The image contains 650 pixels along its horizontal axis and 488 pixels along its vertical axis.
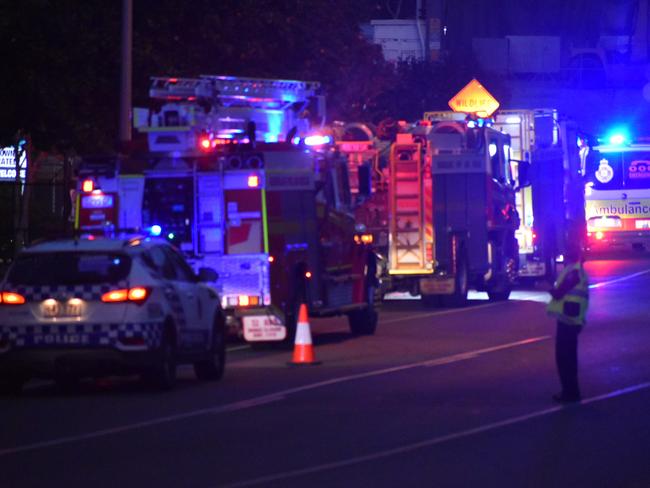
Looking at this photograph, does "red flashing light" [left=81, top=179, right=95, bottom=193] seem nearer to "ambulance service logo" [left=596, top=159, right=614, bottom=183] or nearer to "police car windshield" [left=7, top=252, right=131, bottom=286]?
"police car windshield" [left=7, top=252, right=131, bottom=286]

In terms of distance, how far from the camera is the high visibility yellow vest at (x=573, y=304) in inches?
589

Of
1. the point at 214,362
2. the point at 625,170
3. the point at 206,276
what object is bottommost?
the point at 214,362

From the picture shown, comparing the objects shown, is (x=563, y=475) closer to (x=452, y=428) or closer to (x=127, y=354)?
(x=452, y=428)

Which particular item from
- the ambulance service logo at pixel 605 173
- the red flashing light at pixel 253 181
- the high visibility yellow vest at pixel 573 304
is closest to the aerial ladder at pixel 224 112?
the red flashing light at pixel 253 181

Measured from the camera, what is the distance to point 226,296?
20062 millimetres

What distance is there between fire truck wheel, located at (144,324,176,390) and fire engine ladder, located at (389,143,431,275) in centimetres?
1205

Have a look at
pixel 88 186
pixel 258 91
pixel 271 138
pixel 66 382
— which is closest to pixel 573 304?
pixel 66 382

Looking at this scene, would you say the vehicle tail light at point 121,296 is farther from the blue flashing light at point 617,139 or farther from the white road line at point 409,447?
the blue flashing light at point 617,139

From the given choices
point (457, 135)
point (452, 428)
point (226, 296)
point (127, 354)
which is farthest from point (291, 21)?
point (452, 428)

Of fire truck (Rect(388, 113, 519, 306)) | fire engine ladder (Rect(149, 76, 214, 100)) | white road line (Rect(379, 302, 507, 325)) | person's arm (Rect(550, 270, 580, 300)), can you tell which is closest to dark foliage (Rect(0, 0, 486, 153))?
fire engine ladder (Rect(149, 76, 214, 100))

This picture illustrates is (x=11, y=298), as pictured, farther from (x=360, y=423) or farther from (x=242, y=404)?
(x=360, y=423)

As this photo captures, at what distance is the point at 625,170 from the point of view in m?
47.0

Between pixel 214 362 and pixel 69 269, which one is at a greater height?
pixel 69 269

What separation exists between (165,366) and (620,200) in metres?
32.1
